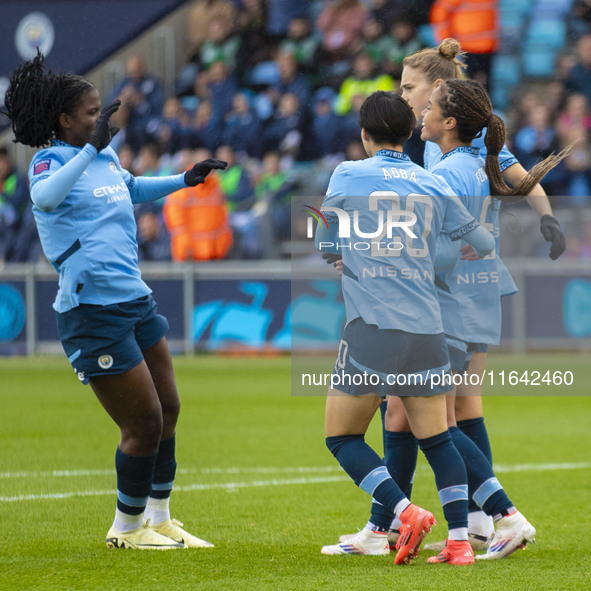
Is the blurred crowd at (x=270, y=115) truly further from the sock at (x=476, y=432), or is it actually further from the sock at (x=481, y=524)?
the sock at (x=481, y=524)

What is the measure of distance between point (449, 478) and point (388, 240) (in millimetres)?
876

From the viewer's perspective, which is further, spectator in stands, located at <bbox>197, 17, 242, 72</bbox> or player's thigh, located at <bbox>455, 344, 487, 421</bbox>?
spectator in stands, located at <bbox>197, 17, 242, 72</bbox>

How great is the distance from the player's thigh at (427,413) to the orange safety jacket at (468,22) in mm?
12603

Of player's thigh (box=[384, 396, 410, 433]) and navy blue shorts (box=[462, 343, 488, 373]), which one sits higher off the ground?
navy blue shorts (box=[462, 343, 488, 373])

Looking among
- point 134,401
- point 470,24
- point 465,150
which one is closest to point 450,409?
point 465,150

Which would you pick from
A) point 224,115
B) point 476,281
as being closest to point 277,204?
point 224,115

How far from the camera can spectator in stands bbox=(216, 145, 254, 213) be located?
15578 millimetres

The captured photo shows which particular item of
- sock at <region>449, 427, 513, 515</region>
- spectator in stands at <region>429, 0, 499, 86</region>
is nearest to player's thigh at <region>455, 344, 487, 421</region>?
sock at <region>449, 427, 513, 515</region>

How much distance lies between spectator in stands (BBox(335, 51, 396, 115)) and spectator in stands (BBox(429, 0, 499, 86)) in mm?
996

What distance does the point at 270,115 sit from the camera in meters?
17.2

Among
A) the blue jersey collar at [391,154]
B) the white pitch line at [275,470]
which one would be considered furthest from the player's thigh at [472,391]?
the white pitch line at [275,470]

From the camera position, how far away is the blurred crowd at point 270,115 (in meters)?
15.0

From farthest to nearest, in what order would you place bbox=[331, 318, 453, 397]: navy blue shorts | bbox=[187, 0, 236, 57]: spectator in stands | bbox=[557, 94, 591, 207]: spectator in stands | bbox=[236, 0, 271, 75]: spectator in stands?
bbox=[187, 0, 236, 57]: spectator in stands < bbox=[236, 0, 271, 75]: spectator in stands < bbox=[557, 94, 591, 207]: spectator in stands < bbox=[331, 318, 453, 397]: navy blue shorts

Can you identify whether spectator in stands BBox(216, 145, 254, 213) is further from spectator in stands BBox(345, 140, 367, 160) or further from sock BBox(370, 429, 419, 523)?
sock BBox(370, 429, 419, 523)
